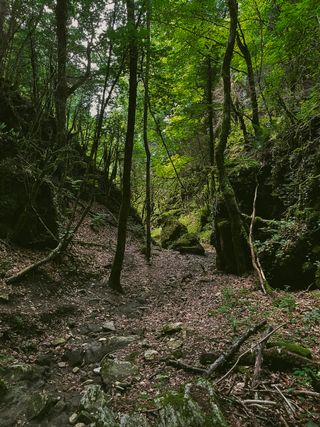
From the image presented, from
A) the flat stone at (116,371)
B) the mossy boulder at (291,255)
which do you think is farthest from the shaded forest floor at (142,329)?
the mossy boulder at (291,255)

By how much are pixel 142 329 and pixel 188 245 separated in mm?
9372

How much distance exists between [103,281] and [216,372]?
5914mm

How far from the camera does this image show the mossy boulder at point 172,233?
1797 centimetres

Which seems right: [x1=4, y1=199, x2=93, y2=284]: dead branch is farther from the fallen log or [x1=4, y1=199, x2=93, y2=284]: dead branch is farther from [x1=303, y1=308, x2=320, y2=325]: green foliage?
[x1=303, y1=308, x2=320, y2=325]: green foliage

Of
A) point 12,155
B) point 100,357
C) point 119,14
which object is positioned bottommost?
point 100,357

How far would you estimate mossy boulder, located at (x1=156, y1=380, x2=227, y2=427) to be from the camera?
346 centimetres

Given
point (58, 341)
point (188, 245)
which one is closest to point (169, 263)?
point (188, 245)

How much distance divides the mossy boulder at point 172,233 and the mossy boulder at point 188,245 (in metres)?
0.62

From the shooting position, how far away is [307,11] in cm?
900

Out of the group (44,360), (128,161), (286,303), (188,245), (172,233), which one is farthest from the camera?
(172,233)

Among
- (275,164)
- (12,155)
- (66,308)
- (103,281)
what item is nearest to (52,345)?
(66,308)

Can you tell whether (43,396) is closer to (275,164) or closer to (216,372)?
(216,372)

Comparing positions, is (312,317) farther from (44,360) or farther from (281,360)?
(44,360)

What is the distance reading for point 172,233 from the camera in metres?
18.2
